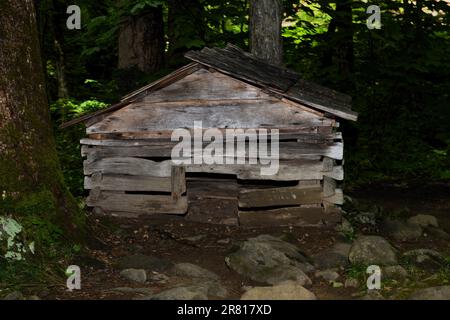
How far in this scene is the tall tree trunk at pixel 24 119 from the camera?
7648 millimetres

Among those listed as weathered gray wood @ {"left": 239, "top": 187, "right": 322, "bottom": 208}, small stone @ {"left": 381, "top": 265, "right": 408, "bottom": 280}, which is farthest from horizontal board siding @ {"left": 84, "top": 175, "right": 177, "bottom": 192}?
small stone @ {"left": 381, "top": 265, "right": 408, "bottom": 280}

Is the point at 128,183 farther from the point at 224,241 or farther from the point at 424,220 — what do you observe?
the point at 424,220

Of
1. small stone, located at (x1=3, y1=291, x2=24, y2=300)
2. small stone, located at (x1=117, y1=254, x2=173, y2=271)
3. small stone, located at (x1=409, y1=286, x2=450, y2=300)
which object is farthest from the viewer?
small stone, located at (x1=117, y1=254, x2=173, y2=271)

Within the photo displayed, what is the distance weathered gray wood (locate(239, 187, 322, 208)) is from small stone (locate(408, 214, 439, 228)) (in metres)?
2.30

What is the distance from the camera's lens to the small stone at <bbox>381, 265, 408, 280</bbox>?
25.1 ft

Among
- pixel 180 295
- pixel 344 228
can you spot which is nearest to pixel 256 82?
pixel 344 228

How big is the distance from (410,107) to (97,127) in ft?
37.8

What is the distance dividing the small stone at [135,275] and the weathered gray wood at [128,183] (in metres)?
3.22

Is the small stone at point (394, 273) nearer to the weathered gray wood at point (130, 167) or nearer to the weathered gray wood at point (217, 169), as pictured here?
the weathered gray wood at point (217, 169)

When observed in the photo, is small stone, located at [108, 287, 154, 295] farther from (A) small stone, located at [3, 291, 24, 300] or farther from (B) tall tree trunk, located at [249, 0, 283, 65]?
(B) tall tree trunk, located at [249, 0, 283, 65]

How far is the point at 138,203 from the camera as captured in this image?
11.0 metres

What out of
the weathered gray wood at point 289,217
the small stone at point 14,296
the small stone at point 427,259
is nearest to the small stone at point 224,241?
the weathered gray wood at point 289,217

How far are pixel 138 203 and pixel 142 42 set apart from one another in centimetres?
590
